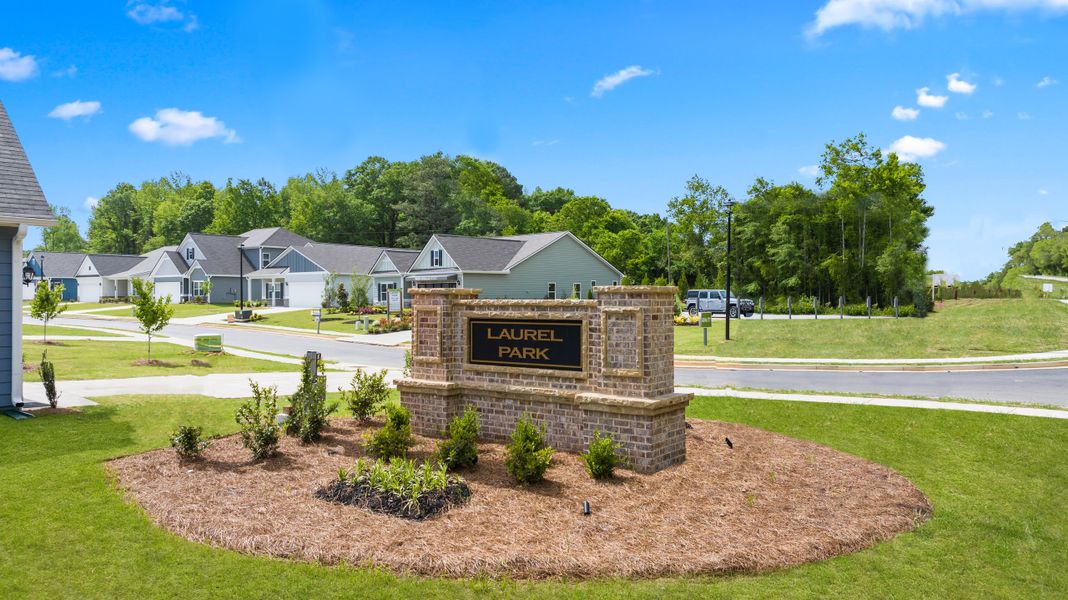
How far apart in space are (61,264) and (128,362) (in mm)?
75736

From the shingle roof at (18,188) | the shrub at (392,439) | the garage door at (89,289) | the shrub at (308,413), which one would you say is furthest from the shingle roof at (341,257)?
the shrub at (392,439)

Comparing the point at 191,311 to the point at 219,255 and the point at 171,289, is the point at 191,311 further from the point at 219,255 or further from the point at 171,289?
the point at 171,289

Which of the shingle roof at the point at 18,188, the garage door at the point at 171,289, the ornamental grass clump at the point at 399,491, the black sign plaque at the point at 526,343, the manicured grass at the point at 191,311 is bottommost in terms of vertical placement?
the ornamental grass clump at the point at 399,491

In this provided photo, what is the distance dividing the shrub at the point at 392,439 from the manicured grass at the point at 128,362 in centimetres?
1218

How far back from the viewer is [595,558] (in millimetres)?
6195

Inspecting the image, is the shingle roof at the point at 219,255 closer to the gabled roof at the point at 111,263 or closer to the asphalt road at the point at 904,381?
the gabled roof at the point at 111,263

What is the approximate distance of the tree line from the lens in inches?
2108

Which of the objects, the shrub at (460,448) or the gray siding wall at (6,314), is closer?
the shrub at (460,448)

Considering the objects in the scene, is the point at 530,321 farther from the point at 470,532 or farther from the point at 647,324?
the point at 470,532

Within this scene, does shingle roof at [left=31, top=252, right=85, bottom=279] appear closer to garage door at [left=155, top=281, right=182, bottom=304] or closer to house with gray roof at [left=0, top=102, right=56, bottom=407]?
garage door at [left=155, top=281, right=182, bottom=304]

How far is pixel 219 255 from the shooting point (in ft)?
224

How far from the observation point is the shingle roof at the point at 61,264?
8100 centimetres

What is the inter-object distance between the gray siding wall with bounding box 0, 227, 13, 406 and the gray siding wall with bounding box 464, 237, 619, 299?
34.8 meters

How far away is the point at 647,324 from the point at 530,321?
6.52 ft
